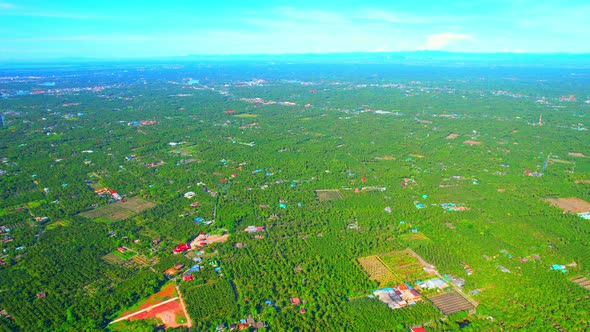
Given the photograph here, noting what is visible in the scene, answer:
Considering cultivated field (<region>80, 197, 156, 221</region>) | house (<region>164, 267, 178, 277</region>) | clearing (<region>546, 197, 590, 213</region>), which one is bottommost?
house (<region>164, 267, 178, 277</region>)

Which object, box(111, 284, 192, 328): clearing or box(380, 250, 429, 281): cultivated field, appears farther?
box(380, 250, 429, 281): cultivated field

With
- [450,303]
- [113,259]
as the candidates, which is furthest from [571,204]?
[113,259]

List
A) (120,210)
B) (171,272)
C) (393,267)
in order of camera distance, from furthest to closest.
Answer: (120,210)
(393,267)
(171,272)

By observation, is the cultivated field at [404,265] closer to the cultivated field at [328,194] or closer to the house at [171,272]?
the cultivated field at [328,194]

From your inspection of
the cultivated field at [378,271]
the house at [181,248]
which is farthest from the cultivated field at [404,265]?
the house at [181,248]

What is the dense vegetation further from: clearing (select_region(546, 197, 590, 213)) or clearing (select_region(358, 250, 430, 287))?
clearing (select_region(546, 197, 590, 213))

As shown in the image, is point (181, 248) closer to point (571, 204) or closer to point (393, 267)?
point (393, 267)

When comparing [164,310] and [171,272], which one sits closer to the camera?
[164,310]

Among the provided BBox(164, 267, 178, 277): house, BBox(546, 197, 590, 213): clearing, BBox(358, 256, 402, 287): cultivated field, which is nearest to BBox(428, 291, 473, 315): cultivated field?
BBox(358, 256, 402, 287): cultivated field
